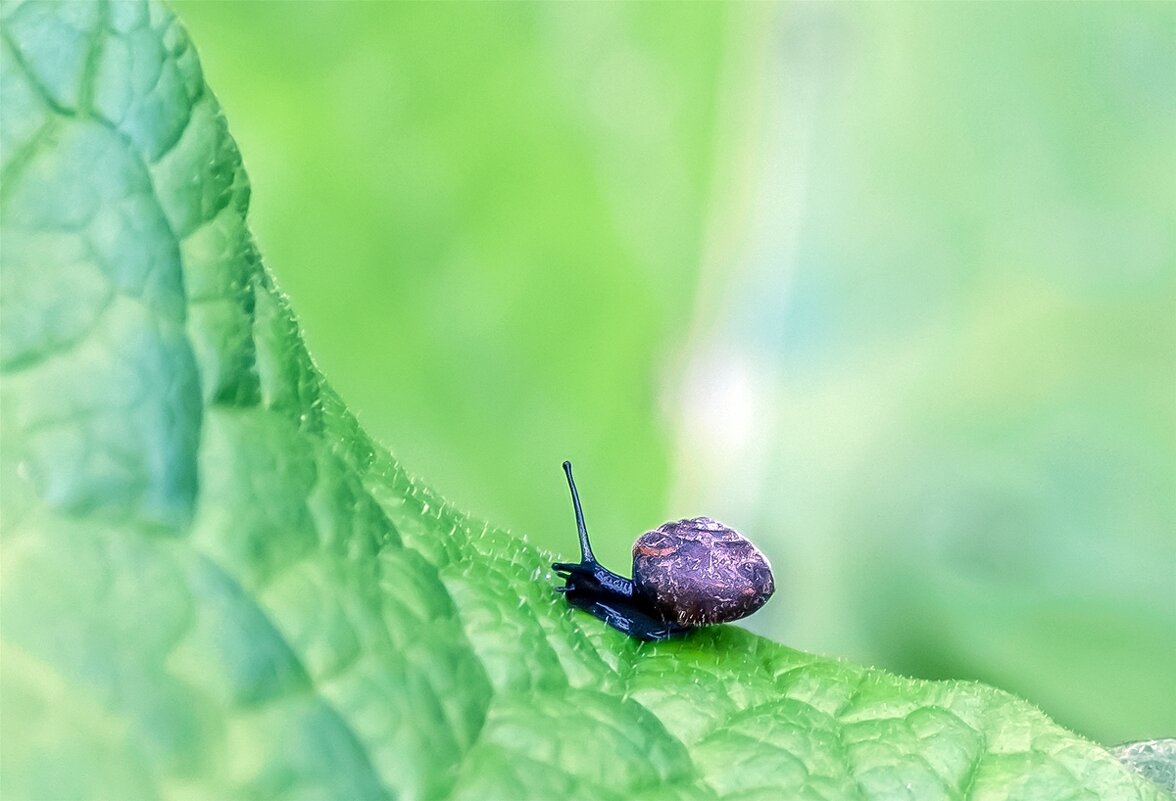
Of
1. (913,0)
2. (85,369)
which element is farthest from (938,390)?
(85,369)

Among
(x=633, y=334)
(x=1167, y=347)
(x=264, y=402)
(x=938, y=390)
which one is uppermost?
(x=1167, y=347)

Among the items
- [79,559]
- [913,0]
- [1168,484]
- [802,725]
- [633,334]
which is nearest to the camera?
[79,559]

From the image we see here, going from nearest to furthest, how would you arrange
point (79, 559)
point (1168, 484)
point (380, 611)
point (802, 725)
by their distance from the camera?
point (79, 559) → point (380, 611) → point (802, 725) → point (1168, 484)

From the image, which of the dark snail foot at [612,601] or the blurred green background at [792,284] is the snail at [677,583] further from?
the blurred green background at [792,284]

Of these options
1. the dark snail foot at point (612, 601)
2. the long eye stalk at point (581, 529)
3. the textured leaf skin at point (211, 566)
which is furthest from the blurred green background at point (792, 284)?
the textured leaf skin at point (211, 566)

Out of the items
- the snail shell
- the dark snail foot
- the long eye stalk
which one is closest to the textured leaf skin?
the dark snail foot

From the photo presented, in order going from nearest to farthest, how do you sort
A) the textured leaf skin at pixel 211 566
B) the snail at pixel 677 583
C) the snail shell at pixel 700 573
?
the textured leaf skin at pixel 211 566, the snail at pixel 677 583, the snail shell at pixel 700 573

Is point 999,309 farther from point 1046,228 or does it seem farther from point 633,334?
point 633,334
